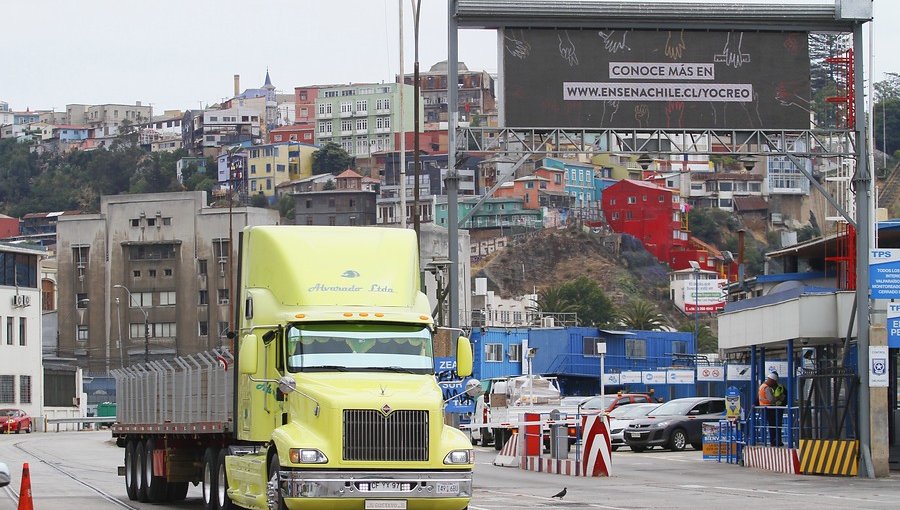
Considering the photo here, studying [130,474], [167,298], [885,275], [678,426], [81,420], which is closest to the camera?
[130,474]

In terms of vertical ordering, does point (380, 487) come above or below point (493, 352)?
above

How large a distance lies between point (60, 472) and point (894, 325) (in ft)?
61.6

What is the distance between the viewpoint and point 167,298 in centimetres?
13562

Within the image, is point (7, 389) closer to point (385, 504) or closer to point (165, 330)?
point (165, 330)

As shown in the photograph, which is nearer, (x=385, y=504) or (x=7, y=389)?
(x=385, y=504)

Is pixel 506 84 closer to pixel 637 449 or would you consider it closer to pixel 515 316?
pixel 637 449

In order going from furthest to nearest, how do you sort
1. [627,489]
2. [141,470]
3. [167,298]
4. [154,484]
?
[167,298] < [627,489] < [141,470] < [154,484]

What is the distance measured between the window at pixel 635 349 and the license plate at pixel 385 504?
84911mm

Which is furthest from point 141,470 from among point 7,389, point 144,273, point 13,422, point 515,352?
point 144,273

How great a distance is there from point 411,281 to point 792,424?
17554mm

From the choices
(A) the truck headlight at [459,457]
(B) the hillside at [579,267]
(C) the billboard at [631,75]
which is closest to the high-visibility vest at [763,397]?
(C) the billboard at [631,75]

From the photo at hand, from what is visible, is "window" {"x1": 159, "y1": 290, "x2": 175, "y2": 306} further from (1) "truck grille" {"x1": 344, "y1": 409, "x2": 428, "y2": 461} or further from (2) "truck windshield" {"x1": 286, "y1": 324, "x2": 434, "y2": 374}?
(1) "truck grille" {"x1": 344, "y1": 409, "x2": 428, "y2": 461}

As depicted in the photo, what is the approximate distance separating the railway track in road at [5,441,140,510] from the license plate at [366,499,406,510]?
7.54 meters

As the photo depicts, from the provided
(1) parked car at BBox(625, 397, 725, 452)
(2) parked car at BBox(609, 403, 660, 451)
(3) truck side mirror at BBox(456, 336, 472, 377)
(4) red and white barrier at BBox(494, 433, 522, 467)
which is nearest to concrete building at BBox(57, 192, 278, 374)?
(2) parked car at BBox(609, 403, 660, 451)
